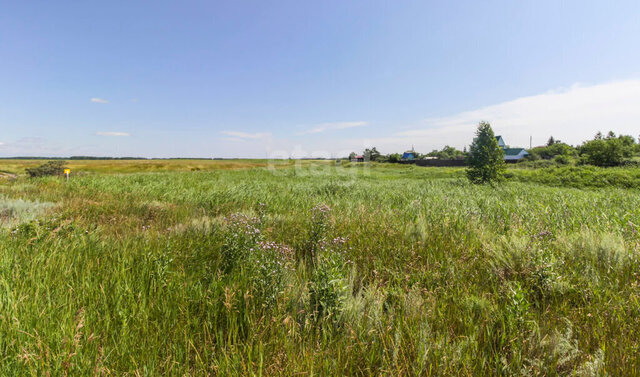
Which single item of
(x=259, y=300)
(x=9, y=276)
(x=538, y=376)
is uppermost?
(x=9, y=276)

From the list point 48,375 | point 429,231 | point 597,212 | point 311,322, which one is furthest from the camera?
point 597,212

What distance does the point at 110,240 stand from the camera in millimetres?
4012

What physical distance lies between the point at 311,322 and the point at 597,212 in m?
9.24

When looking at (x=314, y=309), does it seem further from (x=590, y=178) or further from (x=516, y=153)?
(x=516, y=153)

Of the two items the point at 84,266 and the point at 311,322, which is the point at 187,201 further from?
the point at 311,322

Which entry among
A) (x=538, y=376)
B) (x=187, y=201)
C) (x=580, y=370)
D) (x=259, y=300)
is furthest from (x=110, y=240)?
(x=580, y=370)

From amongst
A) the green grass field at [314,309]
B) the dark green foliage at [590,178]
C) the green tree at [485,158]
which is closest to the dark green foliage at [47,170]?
the green grass field at [314,309]

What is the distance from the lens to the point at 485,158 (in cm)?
2088

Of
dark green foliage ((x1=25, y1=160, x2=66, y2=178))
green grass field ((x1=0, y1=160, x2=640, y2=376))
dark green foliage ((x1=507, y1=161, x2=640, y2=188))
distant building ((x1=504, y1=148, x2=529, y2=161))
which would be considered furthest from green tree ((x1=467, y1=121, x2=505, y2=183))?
distant building ((x1=504, y1=148, x2=529, y2=161))

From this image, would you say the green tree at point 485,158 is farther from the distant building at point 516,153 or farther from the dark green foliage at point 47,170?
the distant building at point 516,153

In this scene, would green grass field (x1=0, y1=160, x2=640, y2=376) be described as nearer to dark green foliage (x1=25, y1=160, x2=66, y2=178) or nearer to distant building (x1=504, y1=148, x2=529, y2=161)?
dark green foliage (x1=25, y1=160, x2=66, y2=178)

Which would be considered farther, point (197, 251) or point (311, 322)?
point (197, 251)

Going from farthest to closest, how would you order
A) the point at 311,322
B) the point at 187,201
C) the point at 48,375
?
the point at 187,201
the point at 311,322
the point at 48,375

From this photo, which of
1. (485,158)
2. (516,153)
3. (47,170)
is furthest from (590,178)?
(516,153)
